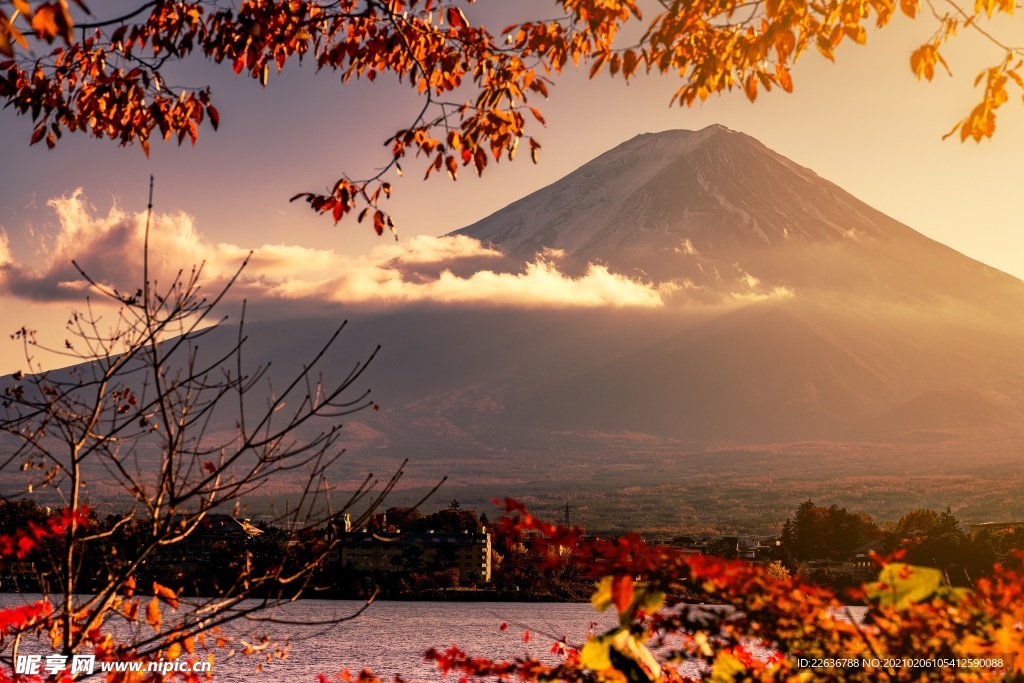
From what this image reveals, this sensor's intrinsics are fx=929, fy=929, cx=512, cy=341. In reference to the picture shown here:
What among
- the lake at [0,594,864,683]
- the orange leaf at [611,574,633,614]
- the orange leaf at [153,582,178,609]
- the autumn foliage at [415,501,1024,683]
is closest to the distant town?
the orange leaf at [153,582,178,609]

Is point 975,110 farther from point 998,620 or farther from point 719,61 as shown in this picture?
point 998,620

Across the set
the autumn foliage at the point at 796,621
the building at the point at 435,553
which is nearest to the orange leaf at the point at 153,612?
the autumn foliage at the point at 796,621

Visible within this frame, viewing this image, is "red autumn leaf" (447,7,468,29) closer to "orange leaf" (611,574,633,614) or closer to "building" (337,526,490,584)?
"orange leaf" (611,574,633,614)

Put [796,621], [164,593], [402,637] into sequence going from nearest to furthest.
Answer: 1. [796,621]
2. [164,593]
3. [402,637]

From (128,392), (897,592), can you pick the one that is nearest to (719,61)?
(897,592)

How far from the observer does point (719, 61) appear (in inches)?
223

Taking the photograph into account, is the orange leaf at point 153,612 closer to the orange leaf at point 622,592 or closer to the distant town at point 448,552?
the distant town at point 448,552

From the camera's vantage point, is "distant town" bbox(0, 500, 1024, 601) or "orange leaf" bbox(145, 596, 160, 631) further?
"orange leaf" bbox(145, 596, 160, 631)

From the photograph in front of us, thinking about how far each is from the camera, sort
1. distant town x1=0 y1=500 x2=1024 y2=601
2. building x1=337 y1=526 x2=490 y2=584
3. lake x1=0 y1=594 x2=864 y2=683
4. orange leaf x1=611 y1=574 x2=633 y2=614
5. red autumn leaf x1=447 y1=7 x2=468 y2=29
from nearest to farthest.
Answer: orange leaf x1=611 y1=574 x2=633 y2=614 → distant town x1=0 y1=500 x2=1024 y2=601 → red autumn leaf x1=447 y1=7 x2=468 y2=29 → lake x1=0 y1=594 x2=864 y2=683 → building x1=337 y1=526 x2=490 y2=584

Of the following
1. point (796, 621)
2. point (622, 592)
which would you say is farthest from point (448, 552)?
point (622, 592)

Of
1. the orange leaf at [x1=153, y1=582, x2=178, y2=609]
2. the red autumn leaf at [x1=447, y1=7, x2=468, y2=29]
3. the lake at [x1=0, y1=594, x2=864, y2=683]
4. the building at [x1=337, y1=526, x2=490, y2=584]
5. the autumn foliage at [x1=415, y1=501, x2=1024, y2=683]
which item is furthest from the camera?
the building at [x1=337, y1=526, x2=490, y2=584]

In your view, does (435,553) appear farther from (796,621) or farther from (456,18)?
(796,621)

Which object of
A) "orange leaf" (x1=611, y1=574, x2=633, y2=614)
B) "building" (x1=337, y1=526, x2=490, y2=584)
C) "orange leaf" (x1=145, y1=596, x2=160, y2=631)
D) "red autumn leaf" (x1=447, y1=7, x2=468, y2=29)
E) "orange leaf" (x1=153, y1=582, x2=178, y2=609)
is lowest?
"building" (x1=337, y1=526, x2=490, y2=584)

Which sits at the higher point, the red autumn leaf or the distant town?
the red autumn leaf
